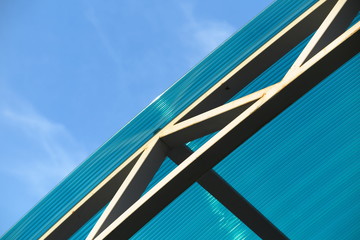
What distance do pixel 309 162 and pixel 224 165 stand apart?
0.84m

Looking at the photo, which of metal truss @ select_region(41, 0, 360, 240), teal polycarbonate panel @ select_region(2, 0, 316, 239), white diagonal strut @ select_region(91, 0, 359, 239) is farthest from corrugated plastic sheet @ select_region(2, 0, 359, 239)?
white diagonal strut @ select_region(91, 0, 359, 239)

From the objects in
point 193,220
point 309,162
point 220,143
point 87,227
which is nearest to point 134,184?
point 220,143

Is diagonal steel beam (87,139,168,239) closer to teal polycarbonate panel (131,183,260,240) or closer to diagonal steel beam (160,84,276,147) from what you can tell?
diagonal steel beam (160,84,276,147)

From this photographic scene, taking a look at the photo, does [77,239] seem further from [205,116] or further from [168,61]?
[168,61]

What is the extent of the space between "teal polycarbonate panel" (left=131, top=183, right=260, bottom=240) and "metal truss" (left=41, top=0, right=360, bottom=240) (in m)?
0.67

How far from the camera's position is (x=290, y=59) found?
4605mm

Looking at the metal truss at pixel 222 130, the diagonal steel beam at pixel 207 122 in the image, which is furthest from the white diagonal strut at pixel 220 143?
the diagonal steel beam at pixel 207 122

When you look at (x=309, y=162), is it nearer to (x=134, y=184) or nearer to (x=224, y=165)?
(x=224, y=165)

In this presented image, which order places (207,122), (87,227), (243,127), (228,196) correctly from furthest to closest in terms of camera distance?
(87,227)
(228,196)
(207,122)
(243,127)

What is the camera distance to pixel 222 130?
131 inches

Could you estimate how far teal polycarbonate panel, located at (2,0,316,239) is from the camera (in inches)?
170

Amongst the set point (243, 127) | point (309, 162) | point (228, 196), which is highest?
point (309, 162)

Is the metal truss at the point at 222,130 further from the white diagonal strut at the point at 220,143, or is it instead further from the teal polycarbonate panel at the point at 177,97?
the teal polycarbonate panel at the point at 177,97

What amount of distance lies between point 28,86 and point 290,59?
710 cm
